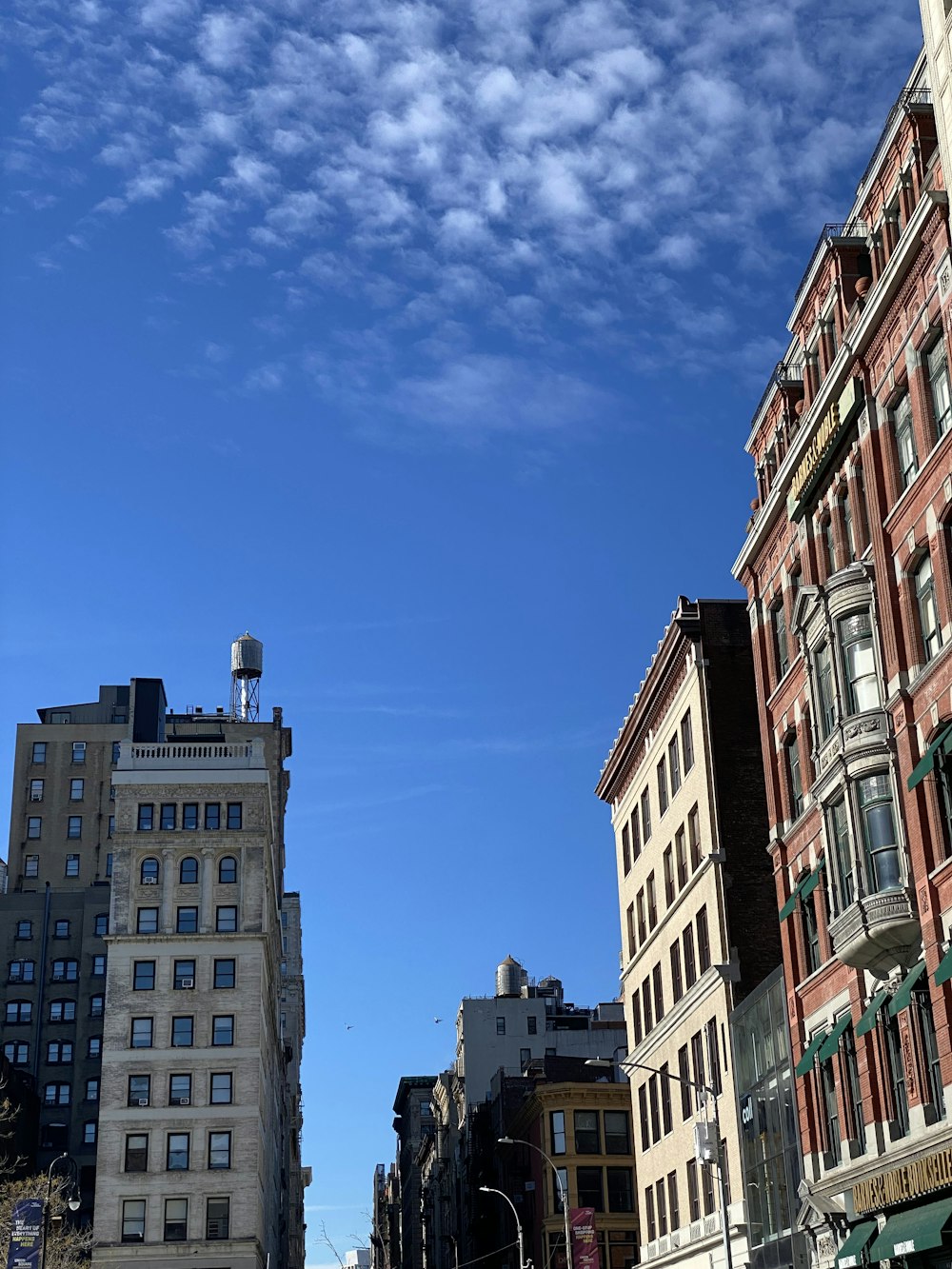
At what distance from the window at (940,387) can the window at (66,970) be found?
104 metres

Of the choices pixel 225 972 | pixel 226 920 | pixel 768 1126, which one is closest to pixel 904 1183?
pixel 768 1126

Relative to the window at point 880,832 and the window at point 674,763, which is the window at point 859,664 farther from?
the window at point 674,763

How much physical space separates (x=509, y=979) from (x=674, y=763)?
100 meters

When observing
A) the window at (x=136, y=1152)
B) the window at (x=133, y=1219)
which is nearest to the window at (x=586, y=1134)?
the window at (x=136, y=1152)

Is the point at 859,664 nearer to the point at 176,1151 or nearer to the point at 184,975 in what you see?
the point at 176,1151

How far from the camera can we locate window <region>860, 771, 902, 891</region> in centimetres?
3488

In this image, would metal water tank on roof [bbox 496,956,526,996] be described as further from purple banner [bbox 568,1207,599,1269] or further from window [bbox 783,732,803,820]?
window [bbox 783,732,803,820]

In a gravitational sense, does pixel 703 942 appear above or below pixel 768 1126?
above

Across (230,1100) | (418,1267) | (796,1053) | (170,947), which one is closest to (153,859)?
(170,947)

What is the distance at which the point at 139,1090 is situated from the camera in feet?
301

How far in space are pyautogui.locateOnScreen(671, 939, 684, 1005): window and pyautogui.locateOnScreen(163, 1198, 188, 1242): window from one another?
42.7 meters

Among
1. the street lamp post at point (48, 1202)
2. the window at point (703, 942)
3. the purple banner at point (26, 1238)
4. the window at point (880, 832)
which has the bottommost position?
the purple banner at point (26, 1238)

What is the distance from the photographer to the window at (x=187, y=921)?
317 ft

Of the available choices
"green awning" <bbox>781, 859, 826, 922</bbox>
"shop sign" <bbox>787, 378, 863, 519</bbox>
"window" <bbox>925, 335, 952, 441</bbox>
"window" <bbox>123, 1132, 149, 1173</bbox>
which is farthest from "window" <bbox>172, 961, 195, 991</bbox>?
"window" <bbox>925, 335, 952, 441</bbox>
